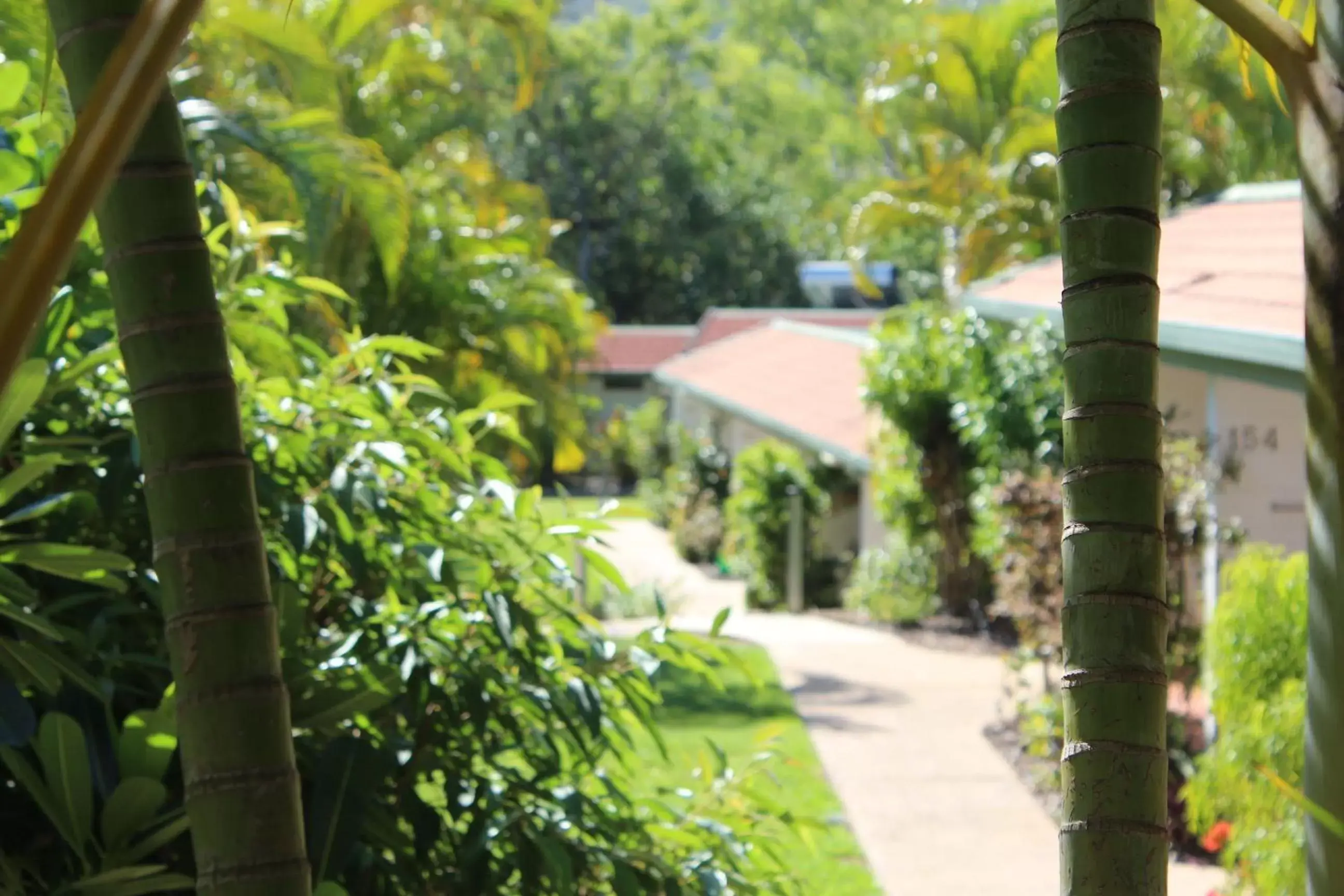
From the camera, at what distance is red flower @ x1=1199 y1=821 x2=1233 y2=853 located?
6.25m

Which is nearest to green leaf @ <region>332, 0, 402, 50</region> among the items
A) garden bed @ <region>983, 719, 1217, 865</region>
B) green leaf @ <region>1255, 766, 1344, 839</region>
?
garden bed @ <region>983, 719, 1217, 865</region>

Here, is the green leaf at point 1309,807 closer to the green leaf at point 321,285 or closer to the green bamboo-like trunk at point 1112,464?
the green bamboo-like trunk at point 1112,464

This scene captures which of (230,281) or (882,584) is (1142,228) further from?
(882,584)

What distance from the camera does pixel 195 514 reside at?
4.27 feet

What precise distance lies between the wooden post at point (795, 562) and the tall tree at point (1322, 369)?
17.1m

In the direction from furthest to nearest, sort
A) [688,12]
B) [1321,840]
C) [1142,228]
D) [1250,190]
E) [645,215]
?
[688,12] < [645,215] < [1250,190] < [1142,228] < [1321,840]

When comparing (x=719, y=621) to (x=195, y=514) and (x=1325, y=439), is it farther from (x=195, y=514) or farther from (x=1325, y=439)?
(x=1325, y=439)

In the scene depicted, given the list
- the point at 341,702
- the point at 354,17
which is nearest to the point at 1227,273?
the point at 354,17

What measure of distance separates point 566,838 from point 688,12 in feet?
178

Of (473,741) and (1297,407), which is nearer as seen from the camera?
(473,741)

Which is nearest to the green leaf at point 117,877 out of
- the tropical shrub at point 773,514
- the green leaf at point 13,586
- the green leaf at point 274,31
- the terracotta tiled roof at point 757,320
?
the green leaf at point 13,586

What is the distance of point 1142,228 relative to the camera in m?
1.32

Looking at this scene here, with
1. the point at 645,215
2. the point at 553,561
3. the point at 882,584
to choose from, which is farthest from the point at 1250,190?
the point at 645,215

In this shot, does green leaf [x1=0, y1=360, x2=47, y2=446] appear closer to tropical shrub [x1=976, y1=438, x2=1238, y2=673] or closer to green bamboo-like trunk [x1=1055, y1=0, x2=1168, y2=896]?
green bamboo-like trunk [x1=1055, y1=0, x2=1168, y2=896]
